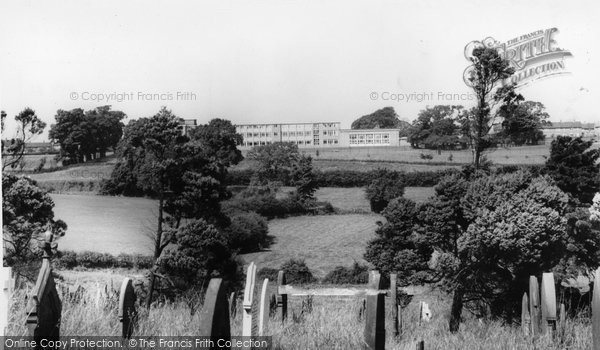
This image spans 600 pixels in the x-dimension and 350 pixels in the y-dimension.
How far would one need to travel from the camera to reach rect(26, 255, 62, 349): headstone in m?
4.33

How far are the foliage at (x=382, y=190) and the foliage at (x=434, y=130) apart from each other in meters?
7.02

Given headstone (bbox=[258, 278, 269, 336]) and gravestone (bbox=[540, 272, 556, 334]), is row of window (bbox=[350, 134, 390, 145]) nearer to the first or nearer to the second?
gravestone (bbox=[540, 272, 556, 334])

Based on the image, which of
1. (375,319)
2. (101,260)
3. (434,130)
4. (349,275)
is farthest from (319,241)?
(375,319)

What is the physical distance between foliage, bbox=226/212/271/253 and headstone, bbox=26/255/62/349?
30.6 m

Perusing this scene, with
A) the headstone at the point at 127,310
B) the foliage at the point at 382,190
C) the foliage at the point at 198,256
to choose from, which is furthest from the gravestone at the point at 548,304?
the foliage at the point at 382,190

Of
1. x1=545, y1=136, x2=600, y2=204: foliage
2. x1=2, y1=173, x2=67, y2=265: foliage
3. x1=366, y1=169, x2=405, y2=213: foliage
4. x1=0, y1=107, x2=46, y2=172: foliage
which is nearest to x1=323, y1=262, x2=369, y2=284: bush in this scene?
x1=366, y1=169, x2=405, y2=213: foliage

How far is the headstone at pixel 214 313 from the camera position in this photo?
3795mm

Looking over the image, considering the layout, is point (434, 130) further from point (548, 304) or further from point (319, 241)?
point (548, 304)

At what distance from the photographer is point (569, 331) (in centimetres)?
643

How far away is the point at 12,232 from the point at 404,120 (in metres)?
79.1

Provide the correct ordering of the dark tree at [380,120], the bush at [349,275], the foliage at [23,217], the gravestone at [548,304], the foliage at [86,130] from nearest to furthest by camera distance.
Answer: the gravestone at [548,304] → the foliage at [23,217] → the bush at [349,275] → the foliage at [86,130] → the dark tree at [380,120]

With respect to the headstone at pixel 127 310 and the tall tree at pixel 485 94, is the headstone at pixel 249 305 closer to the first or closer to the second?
the headstone at pixel 127 310

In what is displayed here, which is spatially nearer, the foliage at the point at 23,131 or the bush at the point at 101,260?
the foliage at the point at 23,131

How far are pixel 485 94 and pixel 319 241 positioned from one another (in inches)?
639
